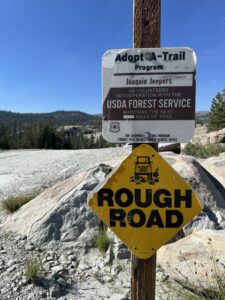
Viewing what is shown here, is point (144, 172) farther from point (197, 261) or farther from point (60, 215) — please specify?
point (60, 215)

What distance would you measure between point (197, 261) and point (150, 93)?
2.25m

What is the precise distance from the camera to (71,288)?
176 inches

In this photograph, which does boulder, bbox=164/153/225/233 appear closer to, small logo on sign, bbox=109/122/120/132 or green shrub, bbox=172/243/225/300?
green shrub, bbox=172/243/225/300

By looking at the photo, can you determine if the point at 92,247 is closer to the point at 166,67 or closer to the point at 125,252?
the point at 125,252

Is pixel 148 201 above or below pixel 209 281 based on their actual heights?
above

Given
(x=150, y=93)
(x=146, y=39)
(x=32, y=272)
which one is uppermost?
(x=146, y=39)

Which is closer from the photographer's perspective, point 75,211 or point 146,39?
point 146,39

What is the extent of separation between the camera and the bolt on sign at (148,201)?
2732mm

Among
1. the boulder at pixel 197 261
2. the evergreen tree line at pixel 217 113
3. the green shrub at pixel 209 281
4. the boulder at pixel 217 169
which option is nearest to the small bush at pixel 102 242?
the boulder at pixel 197 261

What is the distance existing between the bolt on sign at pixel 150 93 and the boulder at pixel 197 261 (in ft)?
5.02

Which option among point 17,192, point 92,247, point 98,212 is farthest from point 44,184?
point 98,212

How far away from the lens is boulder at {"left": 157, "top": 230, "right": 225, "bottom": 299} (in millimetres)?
3863

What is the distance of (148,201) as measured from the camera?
9.00ft

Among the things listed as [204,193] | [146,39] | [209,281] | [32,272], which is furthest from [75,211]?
[146,39]
